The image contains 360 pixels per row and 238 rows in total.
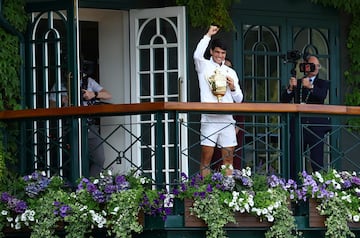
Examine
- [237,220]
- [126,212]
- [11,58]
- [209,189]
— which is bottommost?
[237,220]

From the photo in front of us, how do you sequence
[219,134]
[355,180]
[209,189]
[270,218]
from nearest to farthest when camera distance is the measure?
[209,189]
[270,218]
[355,180]
[219,134]

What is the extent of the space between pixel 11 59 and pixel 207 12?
2.25m

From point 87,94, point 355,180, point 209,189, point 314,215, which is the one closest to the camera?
point 209,189

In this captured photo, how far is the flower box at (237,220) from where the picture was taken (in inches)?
404

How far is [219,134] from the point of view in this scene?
11.4 meters

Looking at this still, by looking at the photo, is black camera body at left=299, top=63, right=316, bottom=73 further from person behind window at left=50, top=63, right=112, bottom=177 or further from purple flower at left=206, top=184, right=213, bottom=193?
purple flower at left=206, top=184, right=213, bottom=193

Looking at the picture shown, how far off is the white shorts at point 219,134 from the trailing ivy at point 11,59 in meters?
1.95

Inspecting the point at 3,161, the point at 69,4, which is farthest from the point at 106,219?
the point at 69,4

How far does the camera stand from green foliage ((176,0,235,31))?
1260cm

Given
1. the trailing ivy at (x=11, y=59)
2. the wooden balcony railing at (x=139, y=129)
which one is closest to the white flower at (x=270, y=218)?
the wooden balcony railing at (x=139, y=129)

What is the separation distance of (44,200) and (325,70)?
15.9ft

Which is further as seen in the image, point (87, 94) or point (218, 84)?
point (87, 94)

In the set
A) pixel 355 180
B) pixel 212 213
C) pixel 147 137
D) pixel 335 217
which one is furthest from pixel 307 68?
pixel 212 213

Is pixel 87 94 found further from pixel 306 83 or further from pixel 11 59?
pixel 306 83
